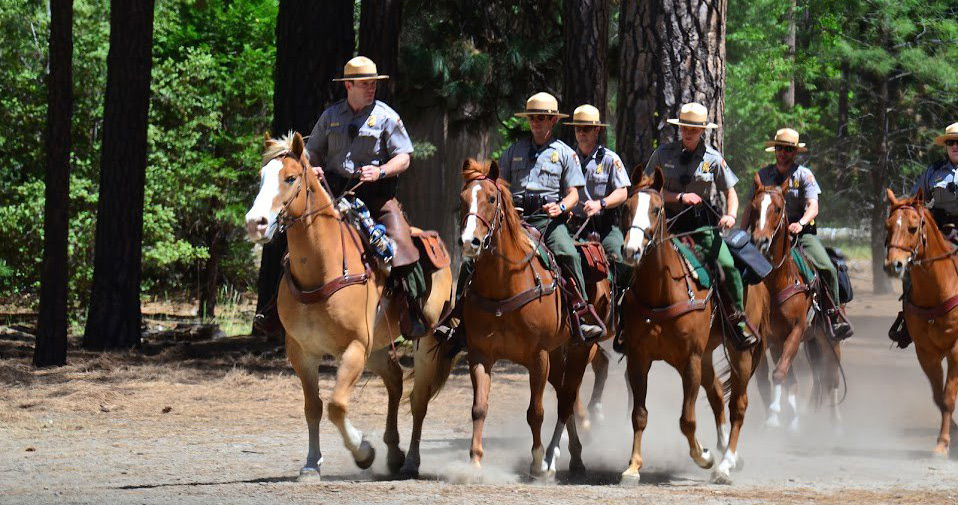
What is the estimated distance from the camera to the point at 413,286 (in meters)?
10.6

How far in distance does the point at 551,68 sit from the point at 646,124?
6.76m

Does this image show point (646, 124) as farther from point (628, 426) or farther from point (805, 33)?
point (805, 33)

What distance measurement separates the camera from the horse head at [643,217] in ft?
31.8

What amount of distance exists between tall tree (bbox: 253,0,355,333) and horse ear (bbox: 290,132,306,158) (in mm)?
8617

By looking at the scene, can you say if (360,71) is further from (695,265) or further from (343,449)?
(343,449)

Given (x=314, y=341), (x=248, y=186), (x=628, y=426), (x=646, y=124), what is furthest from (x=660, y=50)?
(x=248, y=186)

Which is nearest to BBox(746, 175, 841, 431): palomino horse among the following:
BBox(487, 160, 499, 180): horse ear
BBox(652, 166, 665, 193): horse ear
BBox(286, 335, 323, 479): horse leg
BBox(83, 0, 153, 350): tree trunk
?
BBox(652, 166, 665, 193): horse ear

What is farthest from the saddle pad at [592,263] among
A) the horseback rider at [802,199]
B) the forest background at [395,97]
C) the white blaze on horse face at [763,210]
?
the forest background at [395,97]

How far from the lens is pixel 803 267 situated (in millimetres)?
14102

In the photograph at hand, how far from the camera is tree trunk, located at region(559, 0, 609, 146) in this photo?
57.6 ft

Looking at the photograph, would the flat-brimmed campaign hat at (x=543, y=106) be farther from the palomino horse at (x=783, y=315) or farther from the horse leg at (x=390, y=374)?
the palomino horse at (x=783, y=315)

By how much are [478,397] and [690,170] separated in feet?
9.72

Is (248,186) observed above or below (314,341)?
above

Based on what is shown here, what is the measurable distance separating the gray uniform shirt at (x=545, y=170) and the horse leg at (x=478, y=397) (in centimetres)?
161
